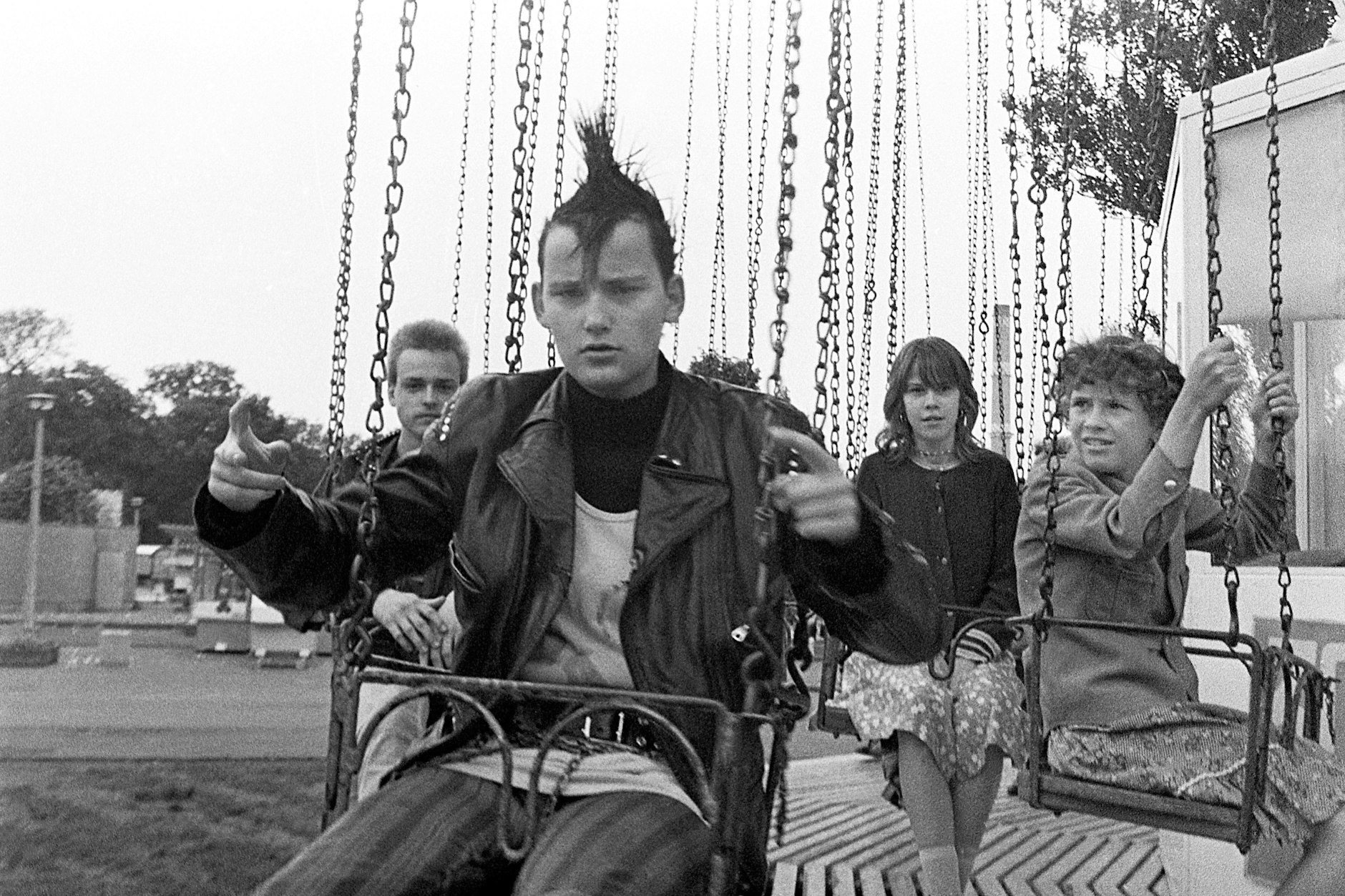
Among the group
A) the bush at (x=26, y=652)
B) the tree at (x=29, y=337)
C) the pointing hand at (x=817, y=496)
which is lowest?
the bush at (x=26, y=652)

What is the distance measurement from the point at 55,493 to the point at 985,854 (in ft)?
24.0

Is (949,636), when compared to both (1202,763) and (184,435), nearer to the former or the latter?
(1202,763)

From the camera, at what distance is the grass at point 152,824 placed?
456cm

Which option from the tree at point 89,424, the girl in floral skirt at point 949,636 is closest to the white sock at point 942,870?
the girl in floral skirt at point 949,636

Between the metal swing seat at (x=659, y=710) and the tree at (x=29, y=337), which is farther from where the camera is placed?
the tree at (x=29, y=337)

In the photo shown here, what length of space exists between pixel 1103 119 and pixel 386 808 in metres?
13.1

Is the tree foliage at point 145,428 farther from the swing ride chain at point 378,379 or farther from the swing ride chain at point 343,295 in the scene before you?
the swing ride chain at point 378,379

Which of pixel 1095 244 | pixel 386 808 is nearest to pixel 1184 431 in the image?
pixel 386 808

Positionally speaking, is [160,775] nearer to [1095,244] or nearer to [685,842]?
[685,842]

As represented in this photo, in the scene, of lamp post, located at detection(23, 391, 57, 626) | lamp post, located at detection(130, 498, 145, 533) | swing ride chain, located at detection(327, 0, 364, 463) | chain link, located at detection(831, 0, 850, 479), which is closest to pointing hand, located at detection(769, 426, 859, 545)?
chain link, located at detection(831, 0, 850, 479)

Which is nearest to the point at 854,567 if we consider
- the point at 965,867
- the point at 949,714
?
the point at 949,714

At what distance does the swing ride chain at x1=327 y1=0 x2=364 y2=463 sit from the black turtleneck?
2.95ft

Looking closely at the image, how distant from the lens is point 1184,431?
8.36ft

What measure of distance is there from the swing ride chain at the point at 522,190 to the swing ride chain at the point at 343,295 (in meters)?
0.30
